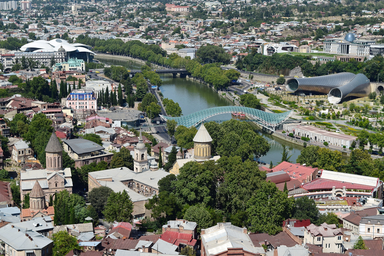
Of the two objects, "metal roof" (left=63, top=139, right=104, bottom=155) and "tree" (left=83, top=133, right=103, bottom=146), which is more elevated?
"metal roof" (left=63, top=139, right=104, bottom=155)

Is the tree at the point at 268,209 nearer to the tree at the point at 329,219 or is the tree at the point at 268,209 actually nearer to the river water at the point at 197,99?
the tree at the point at 329,219

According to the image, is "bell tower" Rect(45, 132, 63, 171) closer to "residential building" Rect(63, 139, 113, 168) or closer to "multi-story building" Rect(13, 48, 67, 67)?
"residential building" Rect(63, 139, 113, 168)

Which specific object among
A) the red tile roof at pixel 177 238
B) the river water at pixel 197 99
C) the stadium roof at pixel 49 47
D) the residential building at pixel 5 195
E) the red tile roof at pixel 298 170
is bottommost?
the river water at pixel 197 99

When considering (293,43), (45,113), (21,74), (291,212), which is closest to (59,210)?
(291,212)

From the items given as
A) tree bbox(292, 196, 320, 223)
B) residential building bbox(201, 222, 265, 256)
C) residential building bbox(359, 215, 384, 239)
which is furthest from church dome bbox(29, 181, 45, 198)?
residential building bbox(359, 215, 384, 239)

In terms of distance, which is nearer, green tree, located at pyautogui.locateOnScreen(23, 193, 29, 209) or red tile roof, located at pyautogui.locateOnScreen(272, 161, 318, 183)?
green tree, located at pyautogui.locateOnScreen(23, 193, 29, 209)

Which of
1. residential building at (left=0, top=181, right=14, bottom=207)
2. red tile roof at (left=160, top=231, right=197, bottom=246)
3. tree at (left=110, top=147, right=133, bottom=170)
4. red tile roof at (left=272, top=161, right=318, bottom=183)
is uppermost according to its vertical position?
tree at (left=110, top=147, right=133, bottom=170)

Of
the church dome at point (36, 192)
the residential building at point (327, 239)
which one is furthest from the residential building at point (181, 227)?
the church dome at point (36, 192)
